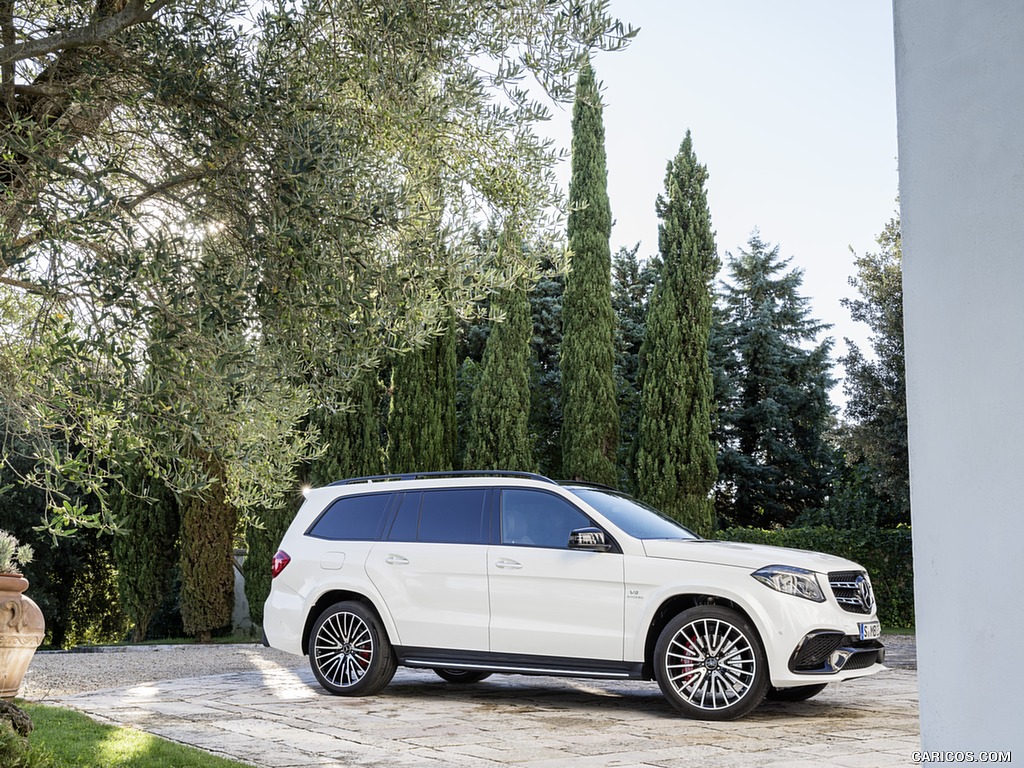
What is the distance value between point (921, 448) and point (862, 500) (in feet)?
79.3

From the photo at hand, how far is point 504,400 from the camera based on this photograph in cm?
2017

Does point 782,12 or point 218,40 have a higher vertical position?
point 782,12

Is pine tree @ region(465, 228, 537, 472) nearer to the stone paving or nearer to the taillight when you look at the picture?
the stone paving

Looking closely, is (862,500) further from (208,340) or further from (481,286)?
(208,340)

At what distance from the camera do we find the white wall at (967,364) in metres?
2.40

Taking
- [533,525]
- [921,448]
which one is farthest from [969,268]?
[533,525]

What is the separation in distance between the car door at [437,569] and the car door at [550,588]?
190 millimetres

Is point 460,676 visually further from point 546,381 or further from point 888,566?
point 546,381

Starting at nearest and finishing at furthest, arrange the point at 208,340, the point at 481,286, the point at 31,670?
1. the point at 208,340
2. the point at 481,286
3. the point at 31,670

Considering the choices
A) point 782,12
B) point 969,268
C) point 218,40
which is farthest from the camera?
point 782,12

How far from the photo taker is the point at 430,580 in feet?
29.9

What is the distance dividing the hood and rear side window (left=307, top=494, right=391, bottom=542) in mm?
2791

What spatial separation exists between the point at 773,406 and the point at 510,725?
2291 centimetres

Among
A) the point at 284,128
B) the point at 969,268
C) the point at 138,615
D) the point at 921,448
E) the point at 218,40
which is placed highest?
the point at 218,40
